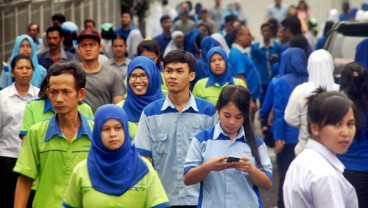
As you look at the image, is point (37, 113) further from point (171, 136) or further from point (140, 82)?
point (140, 82)

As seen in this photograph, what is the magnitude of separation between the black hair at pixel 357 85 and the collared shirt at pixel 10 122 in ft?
8.65

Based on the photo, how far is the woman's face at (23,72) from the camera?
11.7m

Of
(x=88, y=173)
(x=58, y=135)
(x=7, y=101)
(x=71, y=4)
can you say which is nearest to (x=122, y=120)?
(x=88, y=173)

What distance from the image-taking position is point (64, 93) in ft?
28.6

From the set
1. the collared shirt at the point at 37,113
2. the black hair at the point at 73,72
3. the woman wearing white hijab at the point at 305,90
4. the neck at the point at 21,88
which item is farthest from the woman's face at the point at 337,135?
the neck at the point at 21,88

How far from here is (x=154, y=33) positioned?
106ft

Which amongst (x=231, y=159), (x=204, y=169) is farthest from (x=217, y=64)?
(x=231, y=159)

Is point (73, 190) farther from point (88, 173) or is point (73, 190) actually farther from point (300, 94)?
point (300, 94)

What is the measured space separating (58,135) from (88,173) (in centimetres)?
92

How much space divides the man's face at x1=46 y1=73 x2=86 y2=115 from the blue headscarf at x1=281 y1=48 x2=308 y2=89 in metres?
4.86

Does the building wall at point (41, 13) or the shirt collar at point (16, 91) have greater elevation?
the building wall at point (41, 13)

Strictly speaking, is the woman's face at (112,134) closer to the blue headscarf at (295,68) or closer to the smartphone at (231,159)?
the smartphone at (231,159)

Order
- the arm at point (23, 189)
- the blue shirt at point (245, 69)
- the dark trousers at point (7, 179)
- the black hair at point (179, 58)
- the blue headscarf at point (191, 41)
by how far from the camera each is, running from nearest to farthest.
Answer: the arm at point (23, 189), the black hair at point (179, 58), the dark trousers at point (7, 179), the blue shirt at point (245, 69), the blue headscarf at point (191, 41)

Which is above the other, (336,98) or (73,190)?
(336,98)
